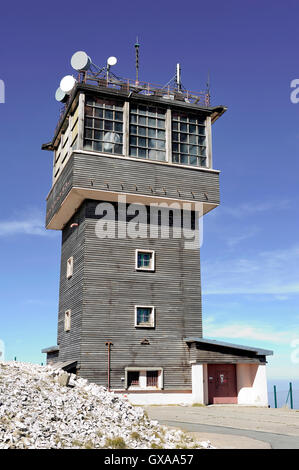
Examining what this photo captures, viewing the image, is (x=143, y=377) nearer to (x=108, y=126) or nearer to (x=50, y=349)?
(x=50, y=349)

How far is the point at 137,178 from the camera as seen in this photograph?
36281 millimetres

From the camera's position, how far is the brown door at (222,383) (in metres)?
35.6

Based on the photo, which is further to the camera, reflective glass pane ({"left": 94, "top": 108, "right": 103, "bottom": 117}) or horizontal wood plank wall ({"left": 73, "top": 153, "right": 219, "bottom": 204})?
reflective glass pane ({"left": 94, "top": 108, "right": 103, "bottom": 117})

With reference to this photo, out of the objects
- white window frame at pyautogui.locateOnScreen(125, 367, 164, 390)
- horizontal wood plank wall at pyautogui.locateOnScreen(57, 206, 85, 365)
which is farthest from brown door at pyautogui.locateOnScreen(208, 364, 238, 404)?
horizontal wood plank wall at pyautogui.locateOnScreen(57, 206, 85, 365)

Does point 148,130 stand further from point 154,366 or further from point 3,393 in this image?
point 3,393

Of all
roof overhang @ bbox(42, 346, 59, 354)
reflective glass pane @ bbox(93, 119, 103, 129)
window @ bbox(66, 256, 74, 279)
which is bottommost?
roof overhang @ bbox(42, 346, 59, 354)

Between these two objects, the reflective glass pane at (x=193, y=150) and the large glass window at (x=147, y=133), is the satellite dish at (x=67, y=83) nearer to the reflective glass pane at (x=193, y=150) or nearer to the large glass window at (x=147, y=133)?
the large glass window at (x=147, y=133)

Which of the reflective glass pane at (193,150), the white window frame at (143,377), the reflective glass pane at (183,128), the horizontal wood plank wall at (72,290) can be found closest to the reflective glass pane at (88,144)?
the horizontal wood plank wall at (72,290)

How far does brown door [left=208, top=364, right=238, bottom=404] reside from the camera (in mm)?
35625

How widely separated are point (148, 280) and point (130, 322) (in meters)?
3.40

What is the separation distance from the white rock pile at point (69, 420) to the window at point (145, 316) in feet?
45.7

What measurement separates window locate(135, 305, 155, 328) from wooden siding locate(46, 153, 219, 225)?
27.5 ft

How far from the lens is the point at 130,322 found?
34938 millimetres

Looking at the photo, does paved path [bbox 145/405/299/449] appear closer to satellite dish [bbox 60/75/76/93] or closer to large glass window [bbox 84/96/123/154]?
large glass window [bbox 84/96/123/154]
